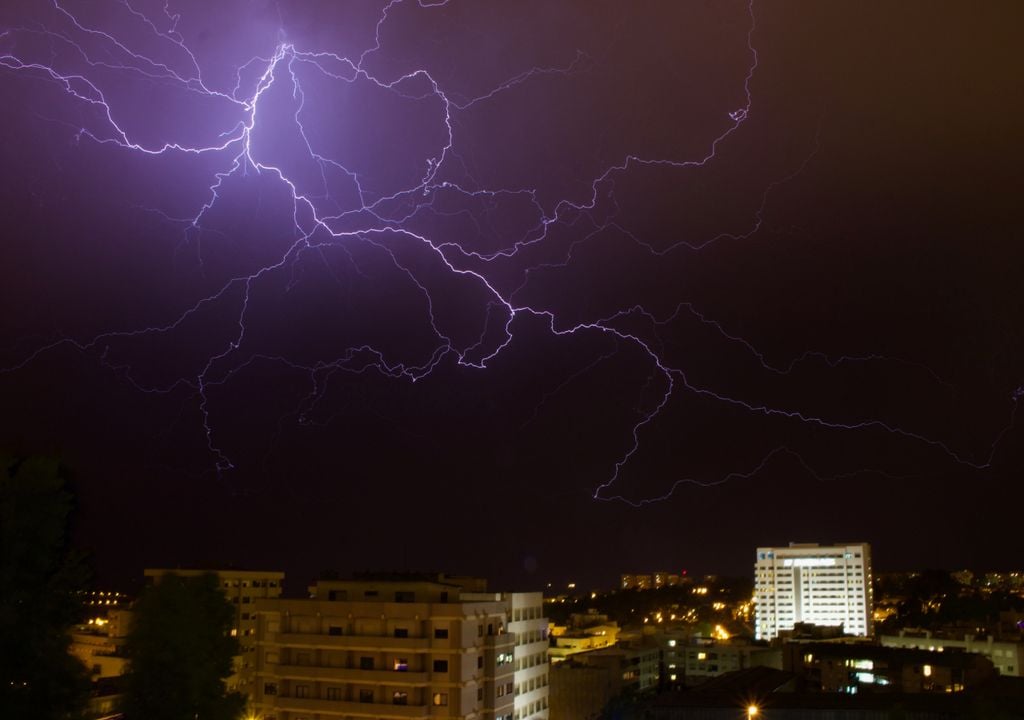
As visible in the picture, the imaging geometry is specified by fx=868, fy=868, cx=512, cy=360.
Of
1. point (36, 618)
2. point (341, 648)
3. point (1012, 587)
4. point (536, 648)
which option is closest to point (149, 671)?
point (36, 618)

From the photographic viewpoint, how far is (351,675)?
16.8 metres

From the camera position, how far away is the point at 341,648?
17.2 meters

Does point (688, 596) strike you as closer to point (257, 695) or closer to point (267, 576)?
point (267, 576)

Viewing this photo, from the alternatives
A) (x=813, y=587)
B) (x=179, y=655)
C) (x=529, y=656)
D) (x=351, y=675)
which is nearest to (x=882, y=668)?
(x=529, y=656)

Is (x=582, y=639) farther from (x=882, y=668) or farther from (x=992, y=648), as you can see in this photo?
(x=992, y=648)

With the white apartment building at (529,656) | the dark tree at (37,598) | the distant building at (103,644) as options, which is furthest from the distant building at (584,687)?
the dark tree at (37,598)

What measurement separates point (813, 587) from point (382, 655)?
53625 mm

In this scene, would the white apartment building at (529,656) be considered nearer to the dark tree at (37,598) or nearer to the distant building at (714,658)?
the distant building at (714,658)

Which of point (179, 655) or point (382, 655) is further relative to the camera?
point (382, 655)

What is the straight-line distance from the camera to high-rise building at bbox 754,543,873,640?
6169 cm

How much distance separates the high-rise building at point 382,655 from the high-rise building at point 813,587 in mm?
48841

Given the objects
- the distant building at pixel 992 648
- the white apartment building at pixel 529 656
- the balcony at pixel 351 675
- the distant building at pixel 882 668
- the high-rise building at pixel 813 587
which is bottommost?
the high-rise building at pixel 813 587

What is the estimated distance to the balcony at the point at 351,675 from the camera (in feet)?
54.3

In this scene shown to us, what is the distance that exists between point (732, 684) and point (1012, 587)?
6911cm
